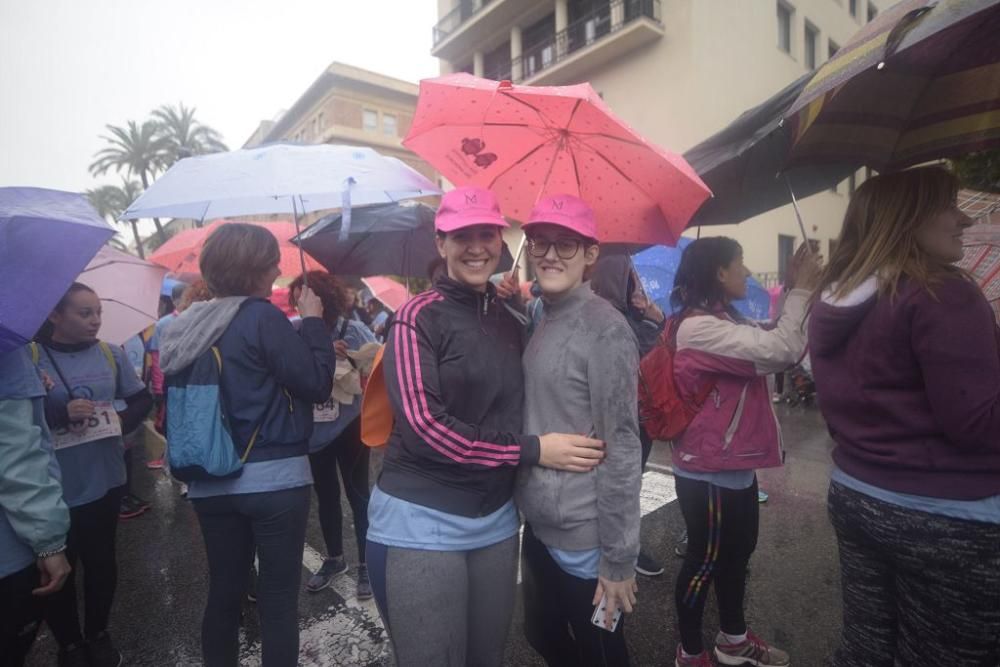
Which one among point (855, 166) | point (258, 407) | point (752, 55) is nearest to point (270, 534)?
point (258, 407)

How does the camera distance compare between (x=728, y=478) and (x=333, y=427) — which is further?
(x=333, y=427)

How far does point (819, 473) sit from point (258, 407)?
17.7 ft

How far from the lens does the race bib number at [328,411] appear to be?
318 cm

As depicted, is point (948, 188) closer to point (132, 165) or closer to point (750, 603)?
point (750, 603)

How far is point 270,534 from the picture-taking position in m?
2.09

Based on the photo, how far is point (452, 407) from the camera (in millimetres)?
1656

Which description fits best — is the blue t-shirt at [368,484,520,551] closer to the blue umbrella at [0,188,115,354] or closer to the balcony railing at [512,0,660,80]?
the blue umbrella at [0,188,115,354]

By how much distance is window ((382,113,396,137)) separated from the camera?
34853mm

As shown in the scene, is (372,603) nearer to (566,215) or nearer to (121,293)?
(121,293)

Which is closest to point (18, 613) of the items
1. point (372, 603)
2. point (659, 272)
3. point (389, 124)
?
point (372, 603)

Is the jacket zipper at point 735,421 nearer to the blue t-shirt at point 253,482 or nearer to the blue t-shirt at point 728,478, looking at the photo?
the blue t-shirt at point 728,478

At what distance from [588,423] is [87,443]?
259 cm

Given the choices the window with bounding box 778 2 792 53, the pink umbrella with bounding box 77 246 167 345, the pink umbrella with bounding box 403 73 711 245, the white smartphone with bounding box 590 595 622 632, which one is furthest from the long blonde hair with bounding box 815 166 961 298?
the window with bounding box 778 2 792 53

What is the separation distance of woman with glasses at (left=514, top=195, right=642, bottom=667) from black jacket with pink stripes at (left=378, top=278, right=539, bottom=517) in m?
0.12
